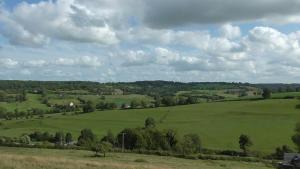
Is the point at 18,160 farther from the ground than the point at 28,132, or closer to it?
farther from the ground

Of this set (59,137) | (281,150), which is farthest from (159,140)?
(59,137)

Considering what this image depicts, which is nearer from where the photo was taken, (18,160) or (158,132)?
(18,160)

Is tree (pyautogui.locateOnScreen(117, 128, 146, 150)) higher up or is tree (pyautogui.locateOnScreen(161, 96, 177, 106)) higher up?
tree (pyautogui.locateOnScreen(161, 96, 177, 106))

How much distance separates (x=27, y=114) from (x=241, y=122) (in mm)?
85139

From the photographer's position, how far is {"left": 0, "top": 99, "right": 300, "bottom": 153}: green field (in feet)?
387

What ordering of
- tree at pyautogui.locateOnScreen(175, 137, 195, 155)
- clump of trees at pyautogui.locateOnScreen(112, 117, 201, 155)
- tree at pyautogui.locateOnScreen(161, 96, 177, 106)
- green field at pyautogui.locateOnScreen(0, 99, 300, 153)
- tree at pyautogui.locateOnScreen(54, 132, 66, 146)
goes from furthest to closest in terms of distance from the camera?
1. tree at pyautogui.locateOnScreen(161, 96, 177, 106)
2. tree at pyautogui.locateOnScreen(54, 132, 66, 146)
3. green field at pyautogui.locateOnScreen(0, 99, 300, 153)
4. clump of trees at pyautogui.locateOnScreen(112, 117, 201, 155)
5. tree at pyautogui.locateOnScreen(175, 137, 195, 155)

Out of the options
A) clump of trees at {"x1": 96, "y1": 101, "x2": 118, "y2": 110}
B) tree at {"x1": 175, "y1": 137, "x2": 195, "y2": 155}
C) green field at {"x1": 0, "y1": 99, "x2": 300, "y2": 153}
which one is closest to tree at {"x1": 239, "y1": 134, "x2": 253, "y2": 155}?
green field at {"x1": 0, "y1": 99, "x2": 300, "y2": 153}

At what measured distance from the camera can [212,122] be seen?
474ft

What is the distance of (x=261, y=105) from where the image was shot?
6289 inches

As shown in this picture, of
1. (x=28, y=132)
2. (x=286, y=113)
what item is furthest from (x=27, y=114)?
(x=286, y=113)

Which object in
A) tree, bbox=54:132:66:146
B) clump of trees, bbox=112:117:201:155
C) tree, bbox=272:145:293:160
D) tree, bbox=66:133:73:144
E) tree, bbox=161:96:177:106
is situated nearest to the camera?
tree, bbox=272:145:293:160

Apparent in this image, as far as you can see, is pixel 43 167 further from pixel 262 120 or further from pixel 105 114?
pixel 105 114

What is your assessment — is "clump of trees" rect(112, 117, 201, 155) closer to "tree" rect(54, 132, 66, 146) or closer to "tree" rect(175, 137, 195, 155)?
"tree" rect(175, 137, 195, 155)

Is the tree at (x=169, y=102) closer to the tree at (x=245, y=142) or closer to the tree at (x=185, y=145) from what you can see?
the tree at (x=245, y=142)
